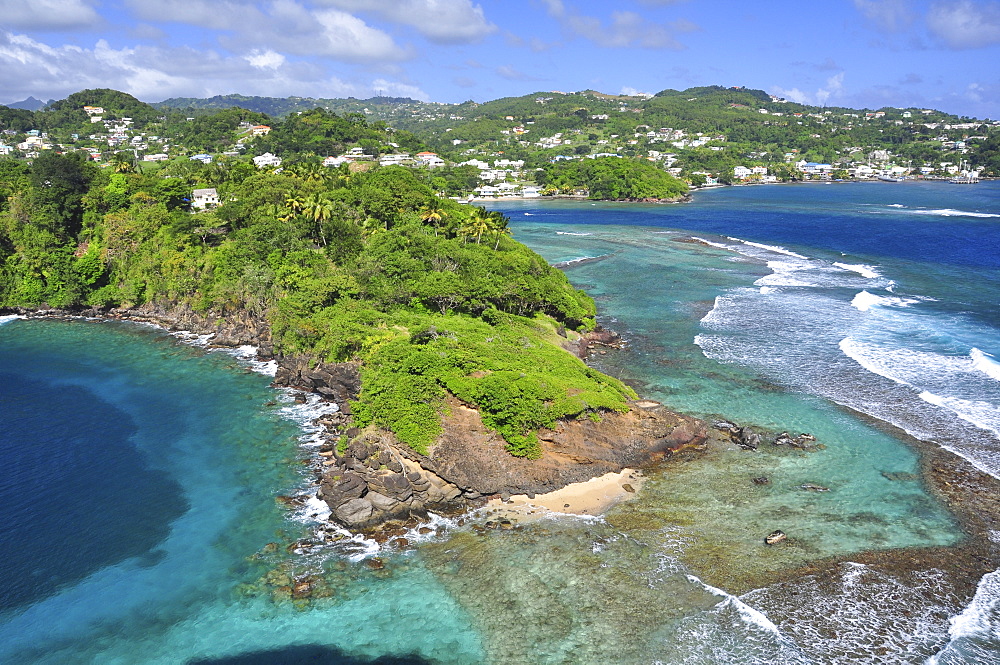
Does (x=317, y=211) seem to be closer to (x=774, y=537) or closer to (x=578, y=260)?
(x=578, y=260)

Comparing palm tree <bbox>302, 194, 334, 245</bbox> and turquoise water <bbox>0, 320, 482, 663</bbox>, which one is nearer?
turquoise water <bbox>0, 320, 482, 663</bbox>

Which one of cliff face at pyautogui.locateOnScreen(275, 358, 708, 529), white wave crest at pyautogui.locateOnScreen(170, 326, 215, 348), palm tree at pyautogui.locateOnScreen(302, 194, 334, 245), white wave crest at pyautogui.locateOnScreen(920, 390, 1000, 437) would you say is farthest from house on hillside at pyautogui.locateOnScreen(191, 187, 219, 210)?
white wave crest at pyautogui.locateOnScreen(920, 390, 1000, 437)

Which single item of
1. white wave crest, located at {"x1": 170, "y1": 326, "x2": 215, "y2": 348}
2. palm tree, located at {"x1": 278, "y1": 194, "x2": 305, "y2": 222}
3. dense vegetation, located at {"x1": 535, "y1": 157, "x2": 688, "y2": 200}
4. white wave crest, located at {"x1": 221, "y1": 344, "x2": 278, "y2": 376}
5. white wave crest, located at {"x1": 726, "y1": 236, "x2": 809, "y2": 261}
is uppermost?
dense vegetation, located at {"x1": 535, "y1": 157, "x2": 688, "y2": 200}

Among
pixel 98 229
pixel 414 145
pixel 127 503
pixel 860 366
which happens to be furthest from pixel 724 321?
pixel 414 145

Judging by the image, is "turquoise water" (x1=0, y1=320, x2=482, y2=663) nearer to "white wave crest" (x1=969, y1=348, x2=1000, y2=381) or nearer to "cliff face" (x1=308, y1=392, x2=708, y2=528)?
"cliff face" (x1=308, y1=392, x2=708, y2=528)

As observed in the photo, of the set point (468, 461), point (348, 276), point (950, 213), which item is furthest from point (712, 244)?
point (468, 461)
